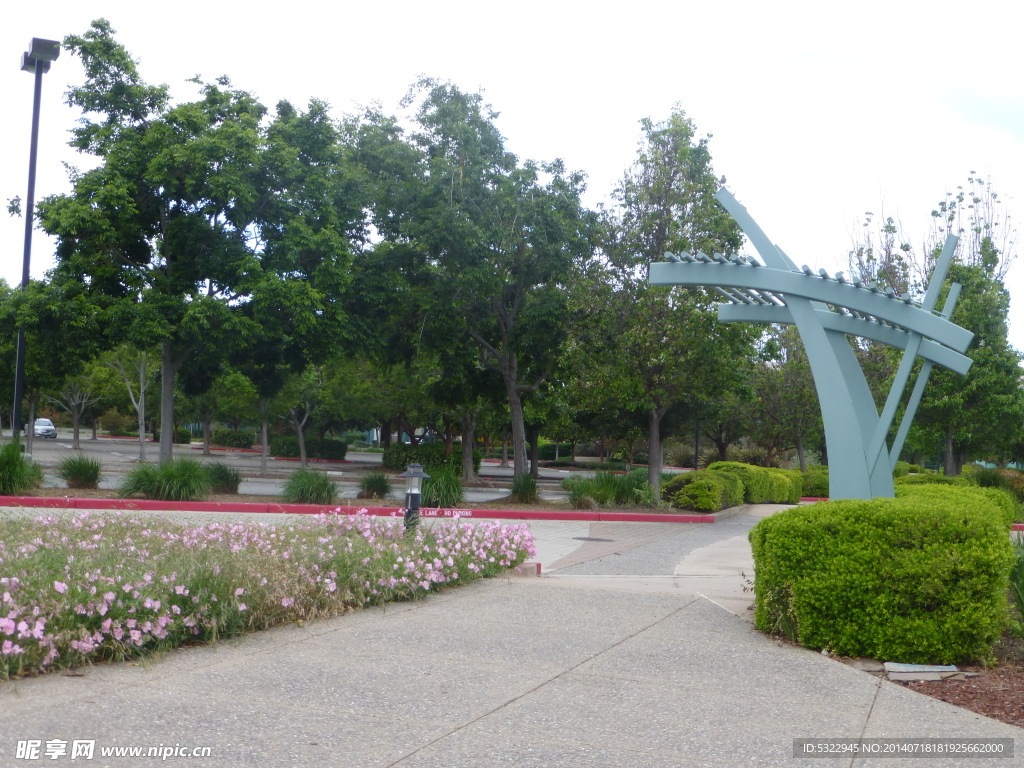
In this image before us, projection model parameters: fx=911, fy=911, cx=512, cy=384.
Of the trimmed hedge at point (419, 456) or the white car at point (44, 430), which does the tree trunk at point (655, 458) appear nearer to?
the trimmed hedge at point (419, 456)

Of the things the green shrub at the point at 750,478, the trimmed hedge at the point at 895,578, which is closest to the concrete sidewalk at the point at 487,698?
the trimmed hedge at the point at 895,578

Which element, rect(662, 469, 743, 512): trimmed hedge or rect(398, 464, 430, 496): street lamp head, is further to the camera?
rect(662, 469, 743, 512): trimmed hedge

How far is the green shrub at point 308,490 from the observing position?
18.1 m

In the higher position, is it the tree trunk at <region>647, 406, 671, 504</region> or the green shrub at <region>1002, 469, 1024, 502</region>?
the tree trunk at <region>647, 406, 671, 504</region>

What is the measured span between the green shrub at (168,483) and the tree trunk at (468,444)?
14540 millimetres

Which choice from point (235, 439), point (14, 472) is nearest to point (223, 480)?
point (14, 472)

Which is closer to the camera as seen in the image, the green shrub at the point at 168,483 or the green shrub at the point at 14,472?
the green shrub at the point at 14,472

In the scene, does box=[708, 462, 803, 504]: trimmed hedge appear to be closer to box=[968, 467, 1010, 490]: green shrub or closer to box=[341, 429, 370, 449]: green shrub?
box=[968, 467, 1010, 490]: green shrub

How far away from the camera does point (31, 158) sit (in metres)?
19.0

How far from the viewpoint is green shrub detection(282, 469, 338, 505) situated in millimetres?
18094

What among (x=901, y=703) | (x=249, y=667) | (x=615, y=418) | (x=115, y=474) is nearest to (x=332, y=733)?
(x=249, y=667)

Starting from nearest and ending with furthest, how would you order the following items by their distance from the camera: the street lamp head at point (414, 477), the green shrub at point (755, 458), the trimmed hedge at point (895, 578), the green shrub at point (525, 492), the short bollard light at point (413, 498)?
the trimmed hedge at point (895, 578) → the short bollard light at point (413, 498) → the street lamp head at point (414, 477) → the green shrub at point (525, 492) → the green shrub at point (755, 458)

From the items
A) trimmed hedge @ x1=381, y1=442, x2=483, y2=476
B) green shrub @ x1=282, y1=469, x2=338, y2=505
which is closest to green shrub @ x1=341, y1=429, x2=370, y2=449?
trimmed hedge @ x1=381, y1=442, x2=483, y2=476

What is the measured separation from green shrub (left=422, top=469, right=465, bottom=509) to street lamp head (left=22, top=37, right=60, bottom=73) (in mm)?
11570
